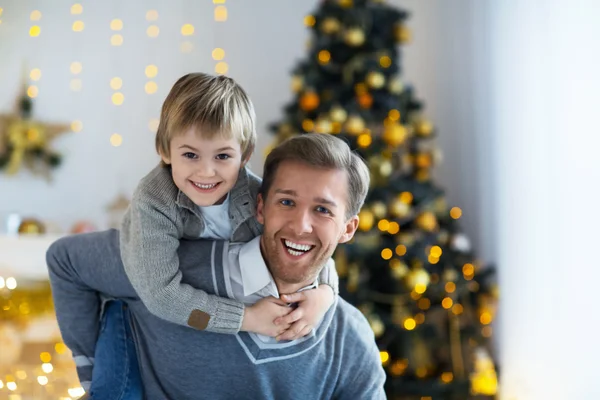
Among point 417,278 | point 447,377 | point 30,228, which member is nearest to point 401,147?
point 417,278

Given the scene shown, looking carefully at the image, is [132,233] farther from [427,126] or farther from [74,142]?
[74,142]

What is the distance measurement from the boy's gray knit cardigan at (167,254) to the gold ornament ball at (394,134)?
1.84 metres

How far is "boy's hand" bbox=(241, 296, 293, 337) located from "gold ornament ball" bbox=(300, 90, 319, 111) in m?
1.96

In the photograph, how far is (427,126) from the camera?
353 centimetres

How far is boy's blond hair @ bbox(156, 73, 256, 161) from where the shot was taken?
150 cm

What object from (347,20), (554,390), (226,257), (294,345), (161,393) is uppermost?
(347,20)

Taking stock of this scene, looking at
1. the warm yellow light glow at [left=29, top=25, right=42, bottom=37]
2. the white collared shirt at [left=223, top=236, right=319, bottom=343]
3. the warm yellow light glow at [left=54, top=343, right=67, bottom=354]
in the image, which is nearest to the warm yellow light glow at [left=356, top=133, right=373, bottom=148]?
the white collared shirt at [left=223, top=236, right=319, bottom=343]

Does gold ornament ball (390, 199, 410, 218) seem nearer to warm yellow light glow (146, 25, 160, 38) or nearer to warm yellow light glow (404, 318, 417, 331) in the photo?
warm yellow light glow (404, 318, 417, 331)

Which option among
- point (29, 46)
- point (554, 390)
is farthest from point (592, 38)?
point (29, 46)

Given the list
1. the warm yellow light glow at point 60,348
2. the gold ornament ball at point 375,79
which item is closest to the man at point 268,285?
the gold ornament ball at point 375,79

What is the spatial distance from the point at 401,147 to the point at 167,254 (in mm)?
2251

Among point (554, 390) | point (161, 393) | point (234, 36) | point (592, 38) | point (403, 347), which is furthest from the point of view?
point (234, 36)

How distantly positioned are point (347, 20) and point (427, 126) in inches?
28.2

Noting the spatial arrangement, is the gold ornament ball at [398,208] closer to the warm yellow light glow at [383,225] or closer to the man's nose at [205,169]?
the warm yellow light glow at [383,225]
